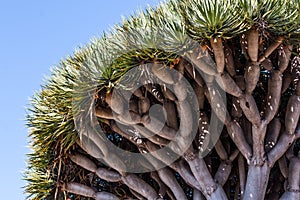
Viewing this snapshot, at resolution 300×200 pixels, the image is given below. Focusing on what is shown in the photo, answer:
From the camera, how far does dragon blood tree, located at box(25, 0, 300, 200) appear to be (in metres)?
4.02

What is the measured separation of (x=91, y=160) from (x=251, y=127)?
155 centimetres

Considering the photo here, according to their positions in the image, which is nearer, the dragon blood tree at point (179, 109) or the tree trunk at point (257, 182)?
the dragon blood tree at point (179, 109)

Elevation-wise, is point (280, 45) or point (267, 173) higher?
point (280, 45)

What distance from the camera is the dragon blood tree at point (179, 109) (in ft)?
13.2

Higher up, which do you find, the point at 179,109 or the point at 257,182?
the point at 179,109

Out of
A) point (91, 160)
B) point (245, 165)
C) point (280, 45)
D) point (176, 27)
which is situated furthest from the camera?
point (91, 160)

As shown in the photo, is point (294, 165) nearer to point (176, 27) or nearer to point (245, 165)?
point (245, 165)

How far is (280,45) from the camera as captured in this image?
4250 millimetres

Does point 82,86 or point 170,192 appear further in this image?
point 170,192

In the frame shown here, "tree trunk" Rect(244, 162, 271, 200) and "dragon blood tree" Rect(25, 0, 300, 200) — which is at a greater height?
"dragon blood tree" Rect(25, 0, 300, 200)

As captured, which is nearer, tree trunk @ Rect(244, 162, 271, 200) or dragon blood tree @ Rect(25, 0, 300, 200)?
dragon blood tree @ Rect(25, 0, 300, 200)

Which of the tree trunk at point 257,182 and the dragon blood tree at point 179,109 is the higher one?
the dragon blood tree at point 179,109

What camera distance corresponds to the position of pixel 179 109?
433 centimetres

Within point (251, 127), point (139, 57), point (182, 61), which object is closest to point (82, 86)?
point (139, 57)
